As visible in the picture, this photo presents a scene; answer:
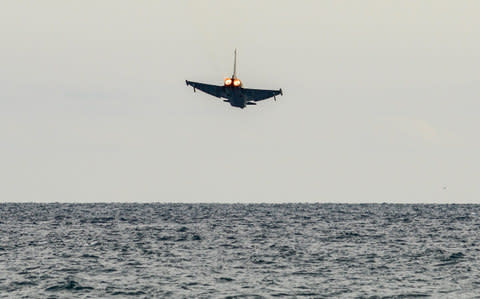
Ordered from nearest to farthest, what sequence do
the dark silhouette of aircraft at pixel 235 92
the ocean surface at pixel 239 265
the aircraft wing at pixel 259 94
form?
the ocean surface at pixel 239 265 → the dark silhouette of aircraft at pixel 235 92 → the aircraft wing at pixel 259 94

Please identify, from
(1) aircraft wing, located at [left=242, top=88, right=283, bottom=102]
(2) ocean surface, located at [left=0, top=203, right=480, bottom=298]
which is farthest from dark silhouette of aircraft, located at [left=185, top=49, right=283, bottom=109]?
(2) ocean surface, located at [left=0, top=203, right=480, bottom=298]

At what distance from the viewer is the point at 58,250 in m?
57.1

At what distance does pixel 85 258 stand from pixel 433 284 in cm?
2268

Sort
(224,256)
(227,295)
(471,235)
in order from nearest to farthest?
1. (227,295)
2. (224,256)
3. (471,235)

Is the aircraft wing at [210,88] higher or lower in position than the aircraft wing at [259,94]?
higher

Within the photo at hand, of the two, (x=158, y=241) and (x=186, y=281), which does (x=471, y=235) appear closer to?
(x=158, y=241)

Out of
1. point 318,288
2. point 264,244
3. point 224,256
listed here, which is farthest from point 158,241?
point 318,288

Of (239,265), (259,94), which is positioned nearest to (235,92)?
(259,94)

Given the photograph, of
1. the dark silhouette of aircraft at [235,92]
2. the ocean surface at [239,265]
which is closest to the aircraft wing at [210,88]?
the dark silhouette of aircraft at [235,92]

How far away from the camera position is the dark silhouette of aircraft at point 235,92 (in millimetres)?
64562

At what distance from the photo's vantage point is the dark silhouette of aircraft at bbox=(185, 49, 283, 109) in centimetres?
6456

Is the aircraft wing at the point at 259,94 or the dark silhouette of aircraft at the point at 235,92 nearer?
the dark silhouette of aircraft at the point at 235,92

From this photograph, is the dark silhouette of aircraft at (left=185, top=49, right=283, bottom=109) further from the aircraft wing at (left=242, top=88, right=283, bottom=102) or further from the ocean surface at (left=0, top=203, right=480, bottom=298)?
the ocean surface at (left=0, top=203, right=480, bottom=298)

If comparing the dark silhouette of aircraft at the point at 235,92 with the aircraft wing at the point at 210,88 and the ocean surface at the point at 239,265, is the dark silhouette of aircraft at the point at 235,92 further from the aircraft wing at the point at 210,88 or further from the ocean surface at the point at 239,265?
the ocean surface at the point at 239,265
